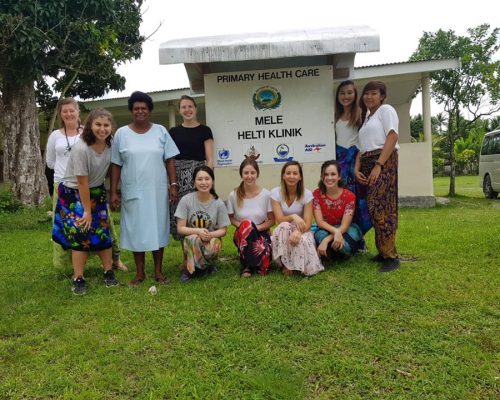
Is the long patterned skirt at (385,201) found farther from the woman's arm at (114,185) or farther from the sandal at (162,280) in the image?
the woman's arm at (114,185)

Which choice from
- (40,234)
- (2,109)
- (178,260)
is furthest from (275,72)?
(2,109)

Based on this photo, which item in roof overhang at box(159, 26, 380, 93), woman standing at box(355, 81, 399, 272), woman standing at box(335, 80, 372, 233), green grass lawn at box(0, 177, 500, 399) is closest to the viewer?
green grass lawn at box(0, 177, 500, 399)

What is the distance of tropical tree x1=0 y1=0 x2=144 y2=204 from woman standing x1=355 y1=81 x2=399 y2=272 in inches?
276

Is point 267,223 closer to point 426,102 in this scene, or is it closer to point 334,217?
point 334,217

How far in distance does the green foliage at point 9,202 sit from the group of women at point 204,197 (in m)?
5.75

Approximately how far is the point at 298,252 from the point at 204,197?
0.99m

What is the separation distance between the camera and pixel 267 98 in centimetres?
446

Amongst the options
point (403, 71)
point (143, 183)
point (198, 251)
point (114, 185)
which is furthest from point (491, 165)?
point (114, 185)

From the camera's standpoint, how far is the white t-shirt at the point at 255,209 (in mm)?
4242

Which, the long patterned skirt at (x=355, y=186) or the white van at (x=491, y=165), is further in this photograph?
the white van at (x=491, y=165)

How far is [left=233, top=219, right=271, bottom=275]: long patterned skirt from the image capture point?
4090mm

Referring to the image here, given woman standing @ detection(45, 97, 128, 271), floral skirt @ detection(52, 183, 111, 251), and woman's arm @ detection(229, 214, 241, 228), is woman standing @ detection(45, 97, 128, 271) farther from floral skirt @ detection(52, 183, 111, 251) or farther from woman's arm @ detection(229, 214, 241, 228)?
woman's arm @ detection(229, 214, 241, 228)

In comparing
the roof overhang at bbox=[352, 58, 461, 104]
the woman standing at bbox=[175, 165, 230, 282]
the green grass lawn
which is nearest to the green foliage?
the green grass lawn

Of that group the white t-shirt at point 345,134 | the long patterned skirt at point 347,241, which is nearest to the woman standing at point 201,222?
the long patterned skirt at point 347,241
